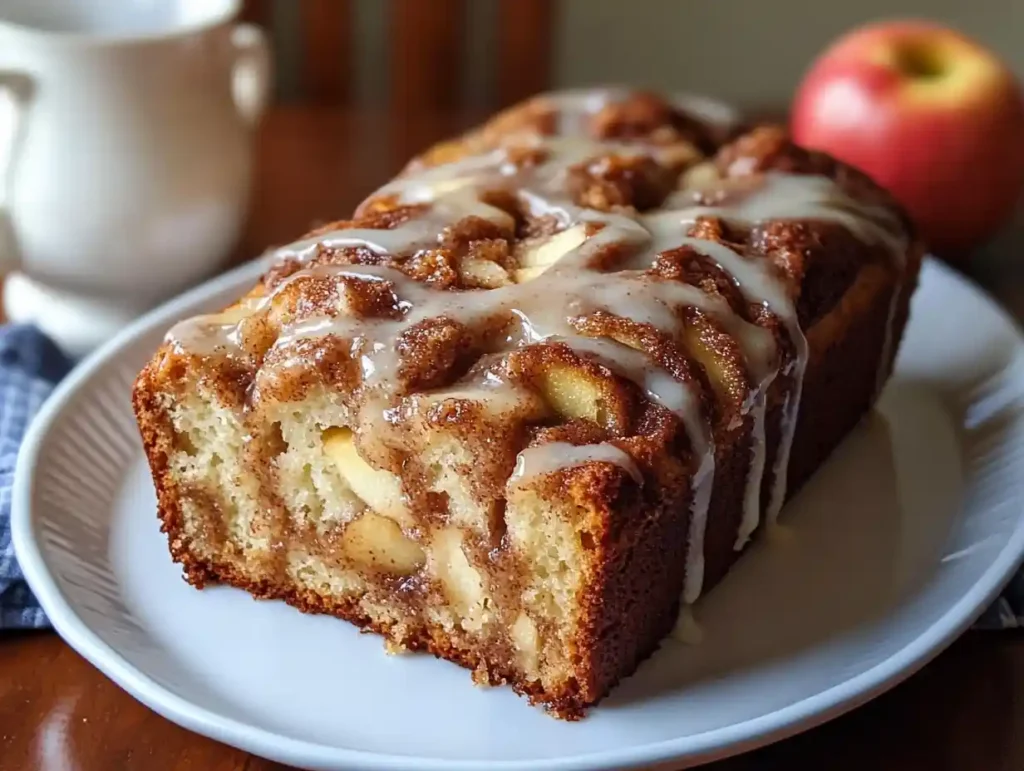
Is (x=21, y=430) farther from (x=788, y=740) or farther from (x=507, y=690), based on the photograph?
(x=788, y=740)

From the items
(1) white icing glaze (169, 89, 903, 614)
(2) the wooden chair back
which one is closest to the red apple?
(1) white icing glaze (169, 89, 903, 614)

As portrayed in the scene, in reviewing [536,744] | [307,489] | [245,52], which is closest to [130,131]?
[245,52]

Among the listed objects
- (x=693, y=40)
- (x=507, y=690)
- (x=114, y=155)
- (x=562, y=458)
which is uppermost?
(x=562, y=458)

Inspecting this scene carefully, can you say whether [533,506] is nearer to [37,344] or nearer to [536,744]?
[536,744]

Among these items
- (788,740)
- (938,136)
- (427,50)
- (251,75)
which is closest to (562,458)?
(788,740)

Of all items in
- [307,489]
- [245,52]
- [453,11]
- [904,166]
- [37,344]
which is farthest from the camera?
[453,11]

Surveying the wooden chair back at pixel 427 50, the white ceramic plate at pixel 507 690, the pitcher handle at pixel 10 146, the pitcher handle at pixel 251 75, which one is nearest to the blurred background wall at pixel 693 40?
the wooden chair back at pixel 427 50

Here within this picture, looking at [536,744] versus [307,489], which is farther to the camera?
[307,489]
